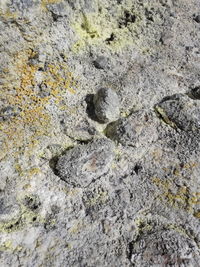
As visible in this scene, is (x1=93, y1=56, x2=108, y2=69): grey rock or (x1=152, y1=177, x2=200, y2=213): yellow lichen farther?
(x1=93, y1=56, x2=108, y2=69): grey rock

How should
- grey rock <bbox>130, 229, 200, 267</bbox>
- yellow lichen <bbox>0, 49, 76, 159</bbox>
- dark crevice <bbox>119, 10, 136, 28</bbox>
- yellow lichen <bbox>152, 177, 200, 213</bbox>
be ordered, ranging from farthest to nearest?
dark crevice <bbox>119, 10, 136, 28</bbox>, yellow lichen <bbox>0, 49, 76, 159</bbox>, yellow lichen <bbox>152, 177, 200, 213</bbox>, grey rock <bbox>130, 229, 200, 267</bbox>

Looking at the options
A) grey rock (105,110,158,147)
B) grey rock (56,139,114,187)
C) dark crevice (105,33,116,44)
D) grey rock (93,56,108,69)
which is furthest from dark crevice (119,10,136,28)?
grey rock (56,139,114,187)

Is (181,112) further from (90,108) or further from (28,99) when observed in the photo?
(28,99)

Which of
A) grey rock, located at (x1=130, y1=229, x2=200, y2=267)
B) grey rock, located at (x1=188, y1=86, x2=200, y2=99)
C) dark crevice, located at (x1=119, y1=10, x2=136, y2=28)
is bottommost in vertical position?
grey rock, located at (x1=130, y1=229, x2=200, y2=267)

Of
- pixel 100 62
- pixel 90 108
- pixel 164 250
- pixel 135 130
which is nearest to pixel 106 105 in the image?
pixel 90 108

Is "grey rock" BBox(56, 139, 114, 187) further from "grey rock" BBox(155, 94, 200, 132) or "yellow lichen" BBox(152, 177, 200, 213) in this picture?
"grey rock" BBox(155, 94, 200, 132)

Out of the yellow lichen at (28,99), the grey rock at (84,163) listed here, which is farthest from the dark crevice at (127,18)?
the grey rock at (84,163)

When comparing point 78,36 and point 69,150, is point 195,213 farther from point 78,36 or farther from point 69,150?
point 78,36

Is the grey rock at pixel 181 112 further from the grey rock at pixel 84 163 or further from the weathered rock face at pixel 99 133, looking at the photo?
the grey rock at pixel 84 163
